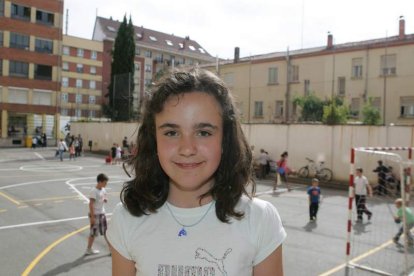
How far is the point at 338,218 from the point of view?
12.4 metres

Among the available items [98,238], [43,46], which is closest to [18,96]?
[43,46]

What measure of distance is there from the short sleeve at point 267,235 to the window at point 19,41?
1956 inches

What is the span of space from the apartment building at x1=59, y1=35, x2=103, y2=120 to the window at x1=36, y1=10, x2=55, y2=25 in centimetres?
1703

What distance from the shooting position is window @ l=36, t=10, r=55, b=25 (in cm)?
4622

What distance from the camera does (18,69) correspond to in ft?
149

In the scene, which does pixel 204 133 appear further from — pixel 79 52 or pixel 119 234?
pixel 79 52

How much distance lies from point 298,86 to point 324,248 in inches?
1154

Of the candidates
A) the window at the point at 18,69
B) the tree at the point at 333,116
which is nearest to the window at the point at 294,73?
the tree at the point at 333,116

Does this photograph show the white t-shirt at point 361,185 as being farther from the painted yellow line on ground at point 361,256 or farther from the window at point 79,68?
the window at point 79,68

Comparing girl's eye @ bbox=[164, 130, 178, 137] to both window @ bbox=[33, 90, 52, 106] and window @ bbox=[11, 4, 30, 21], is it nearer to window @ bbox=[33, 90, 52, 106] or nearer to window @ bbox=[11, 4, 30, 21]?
window @ bbox=[33, 90, 52, 106]

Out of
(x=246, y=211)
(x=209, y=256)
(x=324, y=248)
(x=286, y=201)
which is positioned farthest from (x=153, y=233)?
(x=286, y=201)

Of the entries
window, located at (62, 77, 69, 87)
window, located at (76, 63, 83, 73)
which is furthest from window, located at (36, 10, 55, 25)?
window, located at (62, 77, 69, 87)

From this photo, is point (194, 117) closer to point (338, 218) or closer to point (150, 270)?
point (150, 270)

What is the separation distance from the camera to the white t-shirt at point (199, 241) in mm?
1933
